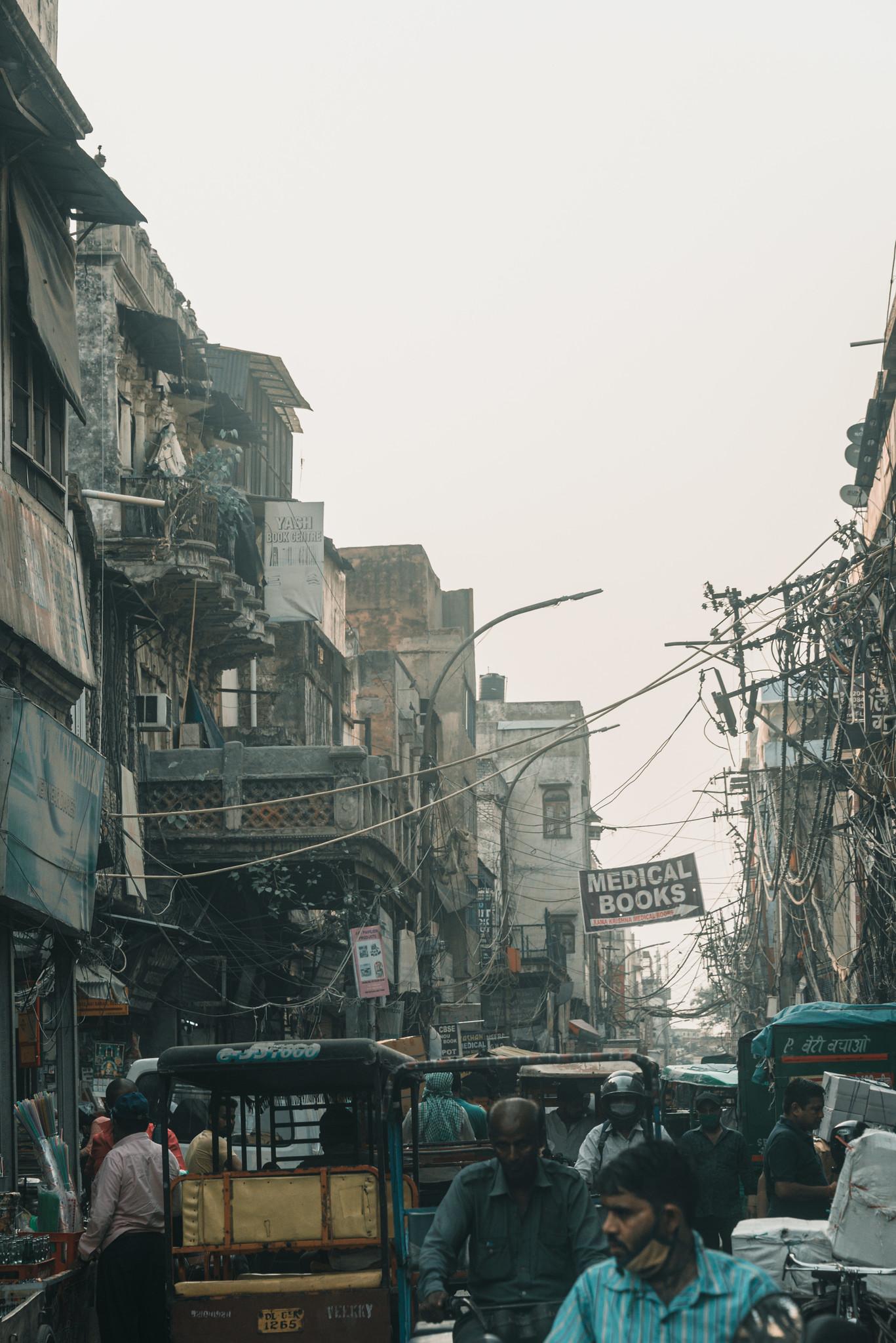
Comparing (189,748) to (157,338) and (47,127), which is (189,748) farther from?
(47,127)

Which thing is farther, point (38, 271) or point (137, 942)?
point (137, 942)

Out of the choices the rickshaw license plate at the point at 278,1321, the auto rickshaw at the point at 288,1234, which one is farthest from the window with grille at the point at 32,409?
the rickshaw license plate at the point at 278,1321

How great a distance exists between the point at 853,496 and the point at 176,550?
39.2 ft

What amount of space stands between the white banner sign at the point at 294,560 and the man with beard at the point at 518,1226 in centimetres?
2490

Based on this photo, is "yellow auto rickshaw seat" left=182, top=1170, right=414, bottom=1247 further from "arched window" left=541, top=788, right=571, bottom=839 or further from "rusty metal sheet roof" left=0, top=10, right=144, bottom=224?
"arched window" left=541, top=788, right=571, bottom=839

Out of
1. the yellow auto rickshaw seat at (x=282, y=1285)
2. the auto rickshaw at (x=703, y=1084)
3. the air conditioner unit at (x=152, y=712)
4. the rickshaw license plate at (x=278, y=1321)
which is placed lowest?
the auto rickshaw at (x=703, y=1084)

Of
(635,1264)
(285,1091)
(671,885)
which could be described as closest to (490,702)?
(671,885)

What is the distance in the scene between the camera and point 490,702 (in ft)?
274

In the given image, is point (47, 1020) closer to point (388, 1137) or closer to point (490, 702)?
point (388, 1137)

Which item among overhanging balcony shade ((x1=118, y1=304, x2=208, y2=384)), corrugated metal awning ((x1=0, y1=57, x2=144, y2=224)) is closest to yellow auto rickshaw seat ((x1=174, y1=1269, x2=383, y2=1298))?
corrugated metal awning ((x1=0, y1=57, x2=144, y2=224))

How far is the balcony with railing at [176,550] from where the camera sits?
23.8m

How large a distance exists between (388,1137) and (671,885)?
3009cm

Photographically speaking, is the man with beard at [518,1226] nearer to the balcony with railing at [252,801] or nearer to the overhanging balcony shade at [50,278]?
the overhanging balcony shade at [50,278]

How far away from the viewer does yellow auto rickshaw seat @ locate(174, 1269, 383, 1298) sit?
8680mm
